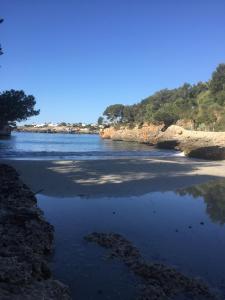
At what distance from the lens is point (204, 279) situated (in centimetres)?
690

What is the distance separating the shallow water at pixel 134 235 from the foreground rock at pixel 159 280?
198 mm

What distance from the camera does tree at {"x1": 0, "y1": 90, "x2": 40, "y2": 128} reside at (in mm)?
27516

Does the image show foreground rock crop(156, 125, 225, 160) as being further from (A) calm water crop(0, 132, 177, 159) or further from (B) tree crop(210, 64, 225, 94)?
(B) tree crop(210, 64, 225, 94)

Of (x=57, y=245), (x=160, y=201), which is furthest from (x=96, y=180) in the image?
(x=57, y=245)

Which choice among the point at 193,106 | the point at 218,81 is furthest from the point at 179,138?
the point at 193,106

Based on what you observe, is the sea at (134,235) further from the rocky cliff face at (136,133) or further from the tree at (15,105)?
the rocky cliff face at (136,133)

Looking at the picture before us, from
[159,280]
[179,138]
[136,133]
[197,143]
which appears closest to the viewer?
[159,280]

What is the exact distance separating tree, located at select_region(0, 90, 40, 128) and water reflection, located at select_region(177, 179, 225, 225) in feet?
48.8

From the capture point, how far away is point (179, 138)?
63.4 metres

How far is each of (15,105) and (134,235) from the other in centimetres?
2054

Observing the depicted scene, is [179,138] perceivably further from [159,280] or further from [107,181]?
[159,280]

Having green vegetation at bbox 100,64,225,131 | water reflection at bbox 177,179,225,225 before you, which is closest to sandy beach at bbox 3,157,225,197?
water reflection at bbox 177,179,225,225

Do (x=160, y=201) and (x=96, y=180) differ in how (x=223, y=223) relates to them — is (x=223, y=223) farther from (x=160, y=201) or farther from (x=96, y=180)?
(x=96, y=180)

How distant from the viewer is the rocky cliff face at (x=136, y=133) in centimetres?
8862
